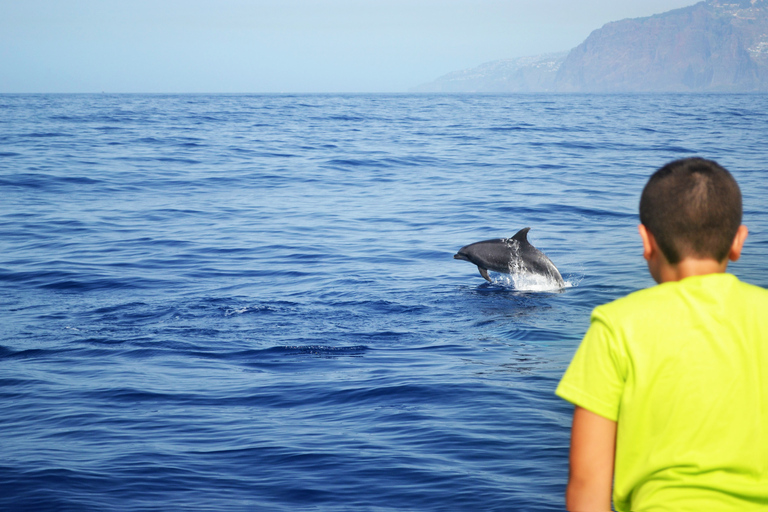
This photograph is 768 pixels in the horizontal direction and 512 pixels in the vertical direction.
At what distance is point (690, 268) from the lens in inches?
88.1

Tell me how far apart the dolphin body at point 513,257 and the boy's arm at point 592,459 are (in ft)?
33.1

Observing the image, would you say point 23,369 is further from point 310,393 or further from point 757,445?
point 757,445

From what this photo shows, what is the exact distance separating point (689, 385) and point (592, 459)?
36 centimetres

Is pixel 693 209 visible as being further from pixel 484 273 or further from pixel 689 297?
pixel 484 273

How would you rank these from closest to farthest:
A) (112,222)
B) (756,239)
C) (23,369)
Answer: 1. (23,369)
2. (756,239)
3. (112,222)

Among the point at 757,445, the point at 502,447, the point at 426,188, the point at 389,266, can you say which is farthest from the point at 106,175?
the point at 757,445

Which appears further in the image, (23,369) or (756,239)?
(756,239)

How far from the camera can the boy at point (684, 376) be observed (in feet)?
6.93

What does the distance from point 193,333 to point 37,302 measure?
3.39 metres

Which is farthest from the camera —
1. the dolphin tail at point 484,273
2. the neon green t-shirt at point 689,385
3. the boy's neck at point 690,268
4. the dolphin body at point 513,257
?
the dolphin tail at point 484,273

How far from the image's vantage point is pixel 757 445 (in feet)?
7.13

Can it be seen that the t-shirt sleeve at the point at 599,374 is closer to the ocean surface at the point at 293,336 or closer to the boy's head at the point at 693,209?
the boy's head at the point at 693,209

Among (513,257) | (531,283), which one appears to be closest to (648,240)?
(513,257)

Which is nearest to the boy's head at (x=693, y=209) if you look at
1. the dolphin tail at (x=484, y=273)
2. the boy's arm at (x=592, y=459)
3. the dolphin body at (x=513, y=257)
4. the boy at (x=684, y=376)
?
the boy at (x=684, y=376)
